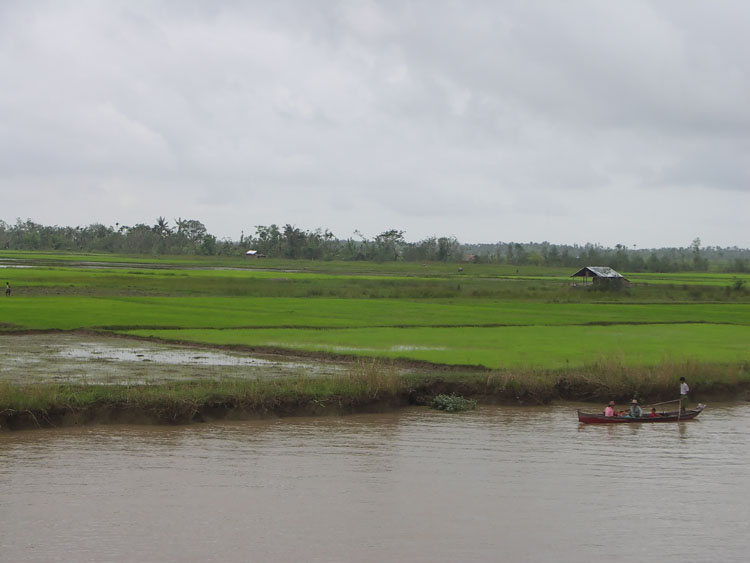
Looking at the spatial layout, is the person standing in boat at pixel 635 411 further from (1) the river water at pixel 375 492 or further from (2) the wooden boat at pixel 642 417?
(1) the river water at pixel 375 492

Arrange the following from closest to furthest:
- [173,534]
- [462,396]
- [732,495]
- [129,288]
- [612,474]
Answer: [173,534] → [732,495] → [612,474] → [462,396] → [129,288]

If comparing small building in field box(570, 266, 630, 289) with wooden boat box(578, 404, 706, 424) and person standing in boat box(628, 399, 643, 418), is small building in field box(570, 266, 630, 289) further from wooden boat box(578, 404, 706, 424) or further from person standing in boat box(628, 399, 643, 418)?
person standing in boat box(628, 399, 643, 418)

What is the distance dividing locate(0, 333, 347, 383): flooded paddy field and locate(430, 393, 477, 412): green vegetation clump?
4.59 m

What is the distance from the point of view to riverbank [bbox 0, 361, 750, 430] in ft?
66.1

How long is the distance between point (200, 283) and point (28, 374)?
151 ft

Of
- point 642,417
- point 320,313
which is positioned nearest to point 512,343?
point 642,417

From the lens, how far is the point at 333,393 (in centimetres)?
2238

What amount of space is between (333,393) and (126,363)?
359 inches

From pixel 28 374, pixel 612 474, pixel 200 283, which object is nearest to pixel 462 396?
pixel 612 474

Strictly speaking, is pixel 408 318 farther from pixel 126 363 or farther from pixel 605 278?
pixel 605 278

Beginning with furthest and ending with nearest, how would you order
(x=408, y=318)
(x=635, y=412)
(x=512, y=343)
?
(x=408, y=318)
(x=512, y=343)
(x=635, y=412)

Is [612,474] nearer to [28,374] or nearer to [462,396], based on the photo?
[462,396]

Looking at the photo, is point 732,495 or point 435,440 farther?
point 435,440

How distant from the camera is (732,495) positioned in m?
15.9
